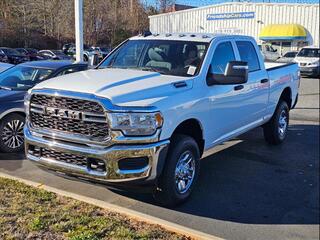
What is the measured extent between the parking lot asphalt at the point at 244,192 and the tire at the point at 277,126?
0.18 m

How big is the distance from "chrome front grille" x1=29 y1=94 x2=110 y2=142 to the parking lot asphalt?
87 centimetres

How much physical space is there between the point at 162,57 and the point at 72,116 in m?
1.82

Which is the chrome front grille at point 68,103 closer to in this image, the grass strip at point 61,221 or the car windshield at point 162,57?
the grass strip at point 61,221

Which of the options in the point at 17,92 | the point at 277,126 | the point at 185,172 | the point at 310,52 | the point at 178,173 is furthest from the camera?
the point at 310,52

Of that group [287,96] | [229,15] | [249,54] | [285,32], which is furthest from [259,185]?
[229,15]

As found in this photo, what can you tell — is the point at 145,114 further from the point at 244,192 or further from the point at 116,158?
the point at 244,192

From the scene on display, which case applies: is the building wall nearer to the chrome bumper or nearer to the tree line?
the tree line

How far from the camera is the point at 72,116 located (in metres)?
4.37

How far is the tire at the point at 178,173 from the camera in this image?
458 cm

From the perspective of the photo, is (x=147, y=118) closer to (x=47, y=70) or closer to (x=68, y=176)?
(x=68, y=176)

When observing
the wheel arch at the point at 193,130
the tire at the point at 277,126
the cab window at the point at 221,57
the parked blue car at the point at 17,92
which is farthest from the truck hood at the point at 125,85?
the tire at the point at 277,126

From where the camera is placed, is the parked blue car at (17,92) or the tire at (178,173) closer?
the tire at (178,173)

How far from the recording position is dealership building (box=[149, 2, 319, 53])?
1486 inches

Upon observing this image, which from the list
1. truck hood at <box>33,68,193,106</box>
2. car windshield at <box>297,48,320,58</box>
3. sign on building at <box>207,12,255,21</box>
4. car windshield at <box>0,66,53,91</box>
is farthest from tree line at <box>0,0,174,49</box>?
truck hood at <box>33,68,193,106</box>
